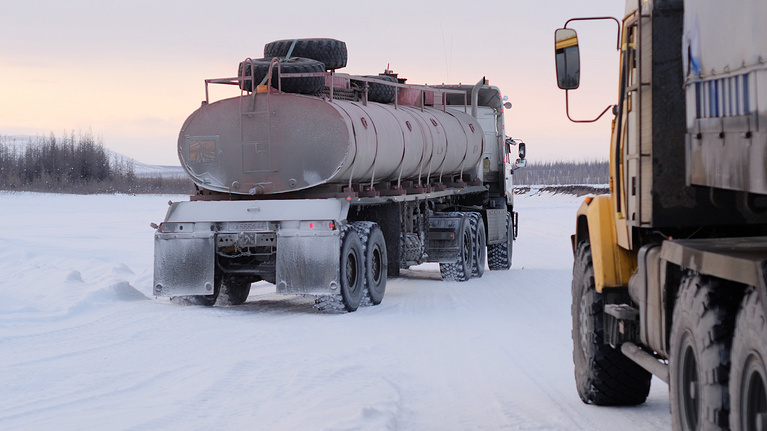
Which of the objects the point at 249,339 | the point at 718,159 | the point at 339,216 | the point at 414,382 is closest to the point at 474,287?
the point at 339,216

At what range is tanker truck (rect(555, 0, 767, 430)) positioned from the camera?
3.86m

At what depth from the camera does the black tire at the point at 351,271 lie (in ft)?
41.6

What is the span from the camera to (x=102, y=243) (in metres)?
24.2

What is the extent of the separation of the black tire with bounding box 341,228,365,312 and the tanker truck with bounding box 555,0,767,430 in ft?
18.7

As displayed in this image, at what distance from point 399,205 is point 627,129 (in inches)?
400

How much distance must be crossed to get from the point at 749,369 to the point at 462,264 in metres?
14.0

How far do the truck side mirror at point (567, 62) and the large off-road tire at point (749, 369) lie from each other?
261 cm

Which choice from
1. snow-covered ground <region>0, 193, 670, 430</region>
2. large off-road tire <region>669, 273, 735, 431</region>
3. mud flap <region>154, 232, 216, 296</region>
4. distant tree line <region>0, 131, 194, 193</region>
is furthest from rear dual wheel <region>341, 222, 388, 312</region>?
distant tree line <region>0, 131, 194, 193</region>

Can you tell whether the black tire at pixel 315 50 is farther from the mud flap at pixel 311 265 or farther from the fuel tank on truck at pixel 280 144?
the mud flap at pixel 311 265

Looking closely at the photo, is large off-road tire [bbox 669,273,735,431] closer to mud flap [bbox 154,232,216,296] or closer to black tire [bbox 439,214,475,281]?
mud flap [bbox 154,232,216,296]

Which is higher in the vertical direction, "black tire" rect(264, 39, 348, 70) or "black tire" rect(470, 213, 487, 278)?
"black tire" rect(264, 39, 348, 70)

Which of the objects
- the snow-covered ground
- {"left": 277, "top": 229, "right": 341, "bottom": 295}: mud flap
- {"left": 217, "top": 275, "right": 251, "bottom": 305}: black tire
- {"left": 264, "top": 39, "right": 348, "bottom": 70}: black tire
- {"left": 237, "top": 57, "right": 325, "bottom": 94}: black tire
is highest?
{"left": 264, "top": 39, "right": 348, "bottom": 70}: black tire

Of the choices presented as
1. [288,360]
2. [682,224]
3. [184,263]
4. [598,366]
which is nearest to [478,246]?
[184,263]

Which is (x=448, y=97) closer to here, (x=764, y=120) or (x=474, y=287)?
(x=474, y=287)
